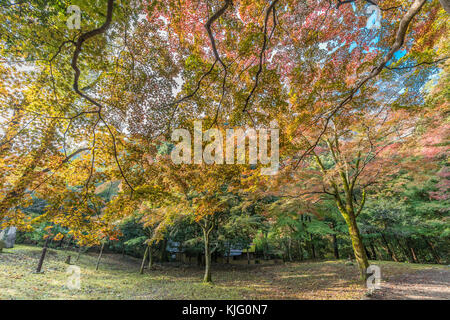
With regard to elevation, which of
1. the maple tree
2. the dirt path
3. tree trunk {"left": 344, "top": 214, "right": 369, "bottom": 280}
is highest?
the maple tree

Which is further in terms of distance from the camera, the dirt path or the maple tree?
the dirt path

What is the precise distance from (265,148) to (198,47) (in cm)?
266

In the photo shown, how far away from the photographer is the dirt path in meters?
4.24

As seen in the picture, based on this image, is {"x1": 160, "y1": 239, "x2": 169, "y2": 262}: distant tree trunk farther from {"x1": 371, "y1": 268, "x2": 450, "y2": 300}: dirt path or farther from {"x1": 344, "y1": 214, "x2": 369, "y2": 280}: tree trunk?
{"x1": 371, "y1": 268, "x2": 450, "y2": 300}: dirt path

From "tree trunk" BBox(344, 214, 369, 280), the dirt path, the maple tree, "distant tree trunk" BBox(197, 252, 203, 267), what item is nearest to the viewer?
the maple tree

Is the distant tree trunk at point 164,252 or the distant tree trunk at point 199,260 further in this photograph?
the distant tree trunk at point 164,252

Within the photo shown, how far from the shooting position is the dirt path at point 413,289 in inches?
167

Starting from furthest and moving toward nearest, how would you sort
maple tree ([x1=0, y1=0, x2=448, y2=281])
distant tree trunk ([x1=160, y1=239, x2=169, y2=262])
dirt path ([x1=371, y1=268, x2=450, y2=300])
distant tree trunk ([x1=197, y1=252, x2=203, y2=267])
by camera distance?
distant tree trunk ([x1=160, y1=239, x2=169, y2=262]) → distant tree trunk ([x1=197, y1=252, x2=203, y2=267]) → dirt path ([x1=371, y1=268, x2=450, y2=300]) → maple tree ([x1=0, y1=0, x2=448, y2=281])

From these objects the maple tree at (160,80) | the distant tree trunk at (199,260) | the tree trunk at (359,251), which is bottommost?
the distant tree trunk at (199,260)

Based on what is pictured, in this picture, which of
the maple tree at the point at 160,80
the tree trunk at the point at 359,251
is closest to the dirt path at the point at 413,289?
the tree trunk at the point at 359,251

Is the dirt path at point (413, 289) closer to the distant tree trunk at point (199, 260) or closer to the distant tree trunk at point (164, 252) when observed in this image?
the distant tree trunk at point (199, 260)

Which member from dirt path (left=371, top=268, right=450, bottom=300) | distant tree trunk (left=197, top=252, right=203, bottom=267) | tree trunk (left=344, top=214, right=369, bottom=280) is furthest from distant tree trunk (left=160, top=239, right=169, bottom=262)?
dirt path (left=371, top=268, right=450, bottom=300)

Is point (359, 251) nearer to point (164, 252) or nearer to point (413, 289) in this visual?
point (413, 289)

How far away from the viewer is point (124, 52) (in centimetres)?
338
